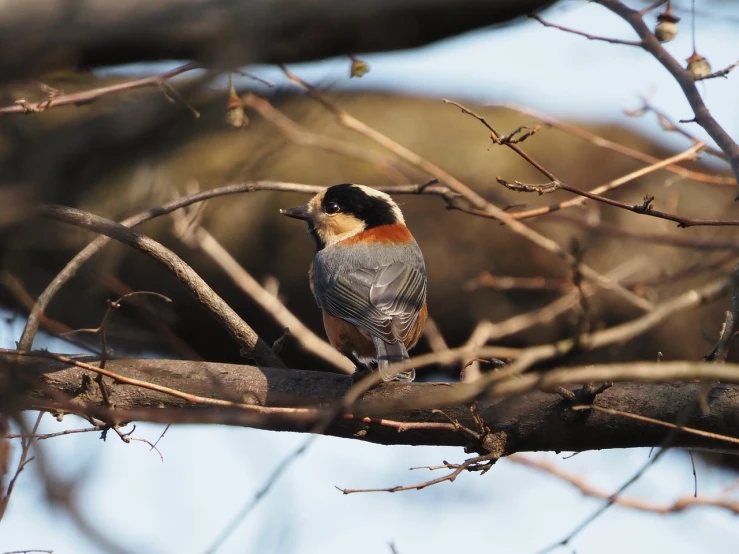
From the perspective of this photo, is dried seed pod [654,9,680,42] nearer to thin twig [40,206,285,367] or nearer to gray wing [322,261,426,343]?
gray wing [322,261,426,343]

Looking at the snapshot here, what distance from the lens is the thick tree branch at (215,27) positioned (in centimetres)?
136

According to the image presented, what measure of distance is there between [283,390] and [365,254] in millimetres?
2019

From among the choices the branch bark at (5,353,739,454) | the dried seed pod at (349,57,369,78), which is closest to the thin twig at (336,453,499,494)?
the branch bark at (5,353,739,454)

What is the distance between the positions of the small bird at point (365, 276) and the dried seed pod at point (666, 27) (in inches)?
79.2

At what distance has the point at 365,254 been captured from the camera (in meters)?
5.94

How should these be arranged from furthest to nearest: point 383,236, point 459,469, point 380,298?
point 383,236 < point 380,298 < point 459,469

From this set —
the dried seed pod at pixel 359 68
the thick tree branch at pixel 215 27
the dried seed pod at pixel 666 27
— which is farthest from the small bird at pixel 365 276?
the thick tree branch at pixel 215 27

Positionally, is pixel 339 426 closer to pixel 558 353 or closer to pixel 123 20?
pixel 558 353

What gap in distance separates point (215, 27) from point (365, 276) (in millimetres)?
4317

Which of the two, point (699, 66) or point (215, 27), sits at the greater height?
point (215, 27)

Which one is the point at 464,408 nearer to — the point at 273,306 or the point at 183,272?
the point at 183,272

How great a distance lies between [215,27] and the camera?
4.69 feet

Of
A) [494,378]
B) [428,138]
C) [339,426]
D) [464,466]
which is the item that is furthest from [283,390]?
[428,138]

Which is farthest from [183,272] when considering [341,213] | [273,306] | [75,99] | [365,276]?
[341,213]
